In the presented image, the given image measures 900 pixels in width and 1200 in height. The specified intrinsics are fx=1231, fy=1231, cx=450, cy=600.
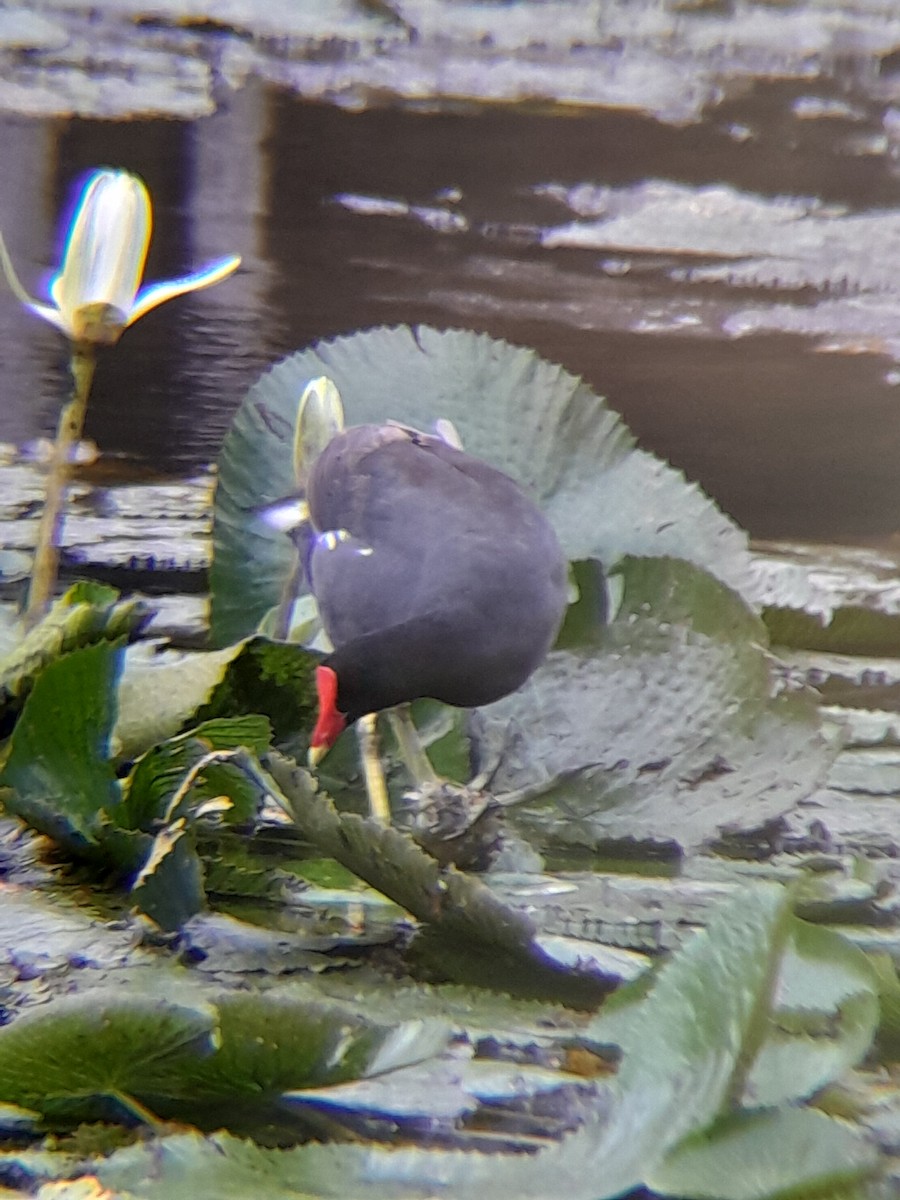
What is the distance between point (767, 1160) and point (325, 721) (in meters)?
0.31

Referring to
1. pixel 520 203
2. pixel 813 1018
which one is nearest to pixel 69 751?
pixel 813 1018

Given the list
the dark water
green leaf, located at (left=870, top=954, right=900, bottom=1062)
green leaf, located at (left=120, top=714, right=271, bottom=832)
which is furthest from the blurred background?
green leaf, located at (left=870, top=954, right=900, bottom=1062)

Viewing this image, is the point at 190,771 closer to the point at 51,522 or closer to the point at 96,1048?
the point at 96,1048

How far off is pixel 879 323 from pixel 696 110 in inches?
15.9

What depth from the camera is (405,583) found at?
2.26 ft

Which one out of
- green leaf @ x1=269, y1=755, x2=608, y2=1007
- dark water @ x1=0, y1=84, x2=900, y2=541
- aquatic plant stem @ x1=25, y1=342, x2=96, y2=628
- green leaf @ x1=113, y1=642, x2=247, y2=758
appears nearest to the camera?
green leaf @ x1=269, y1=755, x2=608, y2=1007

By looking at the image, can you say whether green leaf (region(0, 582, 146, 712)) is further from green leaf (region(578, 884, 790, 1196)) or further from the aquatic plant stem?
green leaf (region(578, 884, 790, 1196))

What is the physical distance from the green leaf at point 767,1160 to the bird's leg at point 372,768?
24 cm

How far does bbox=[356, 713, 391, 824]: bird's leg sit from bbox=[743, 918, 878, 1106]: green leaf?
0.67 ft

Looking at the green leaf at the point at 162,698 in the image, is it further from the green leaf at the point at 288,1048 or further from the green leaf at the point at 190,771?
the green leaf at the point at 288,1048

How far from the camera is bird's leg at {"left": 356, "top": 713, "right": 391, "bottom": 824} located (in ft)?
1.80

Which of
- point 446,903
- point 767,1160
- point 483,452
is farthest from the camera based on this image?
point 483,452

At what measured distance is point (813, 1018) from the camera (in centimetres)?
36

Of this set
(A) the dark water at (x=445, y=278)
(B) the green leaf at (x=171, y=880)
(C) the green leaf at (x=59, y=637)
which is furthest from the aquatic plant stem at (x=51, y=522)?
(A) the dark water at (x=445, y=278)
